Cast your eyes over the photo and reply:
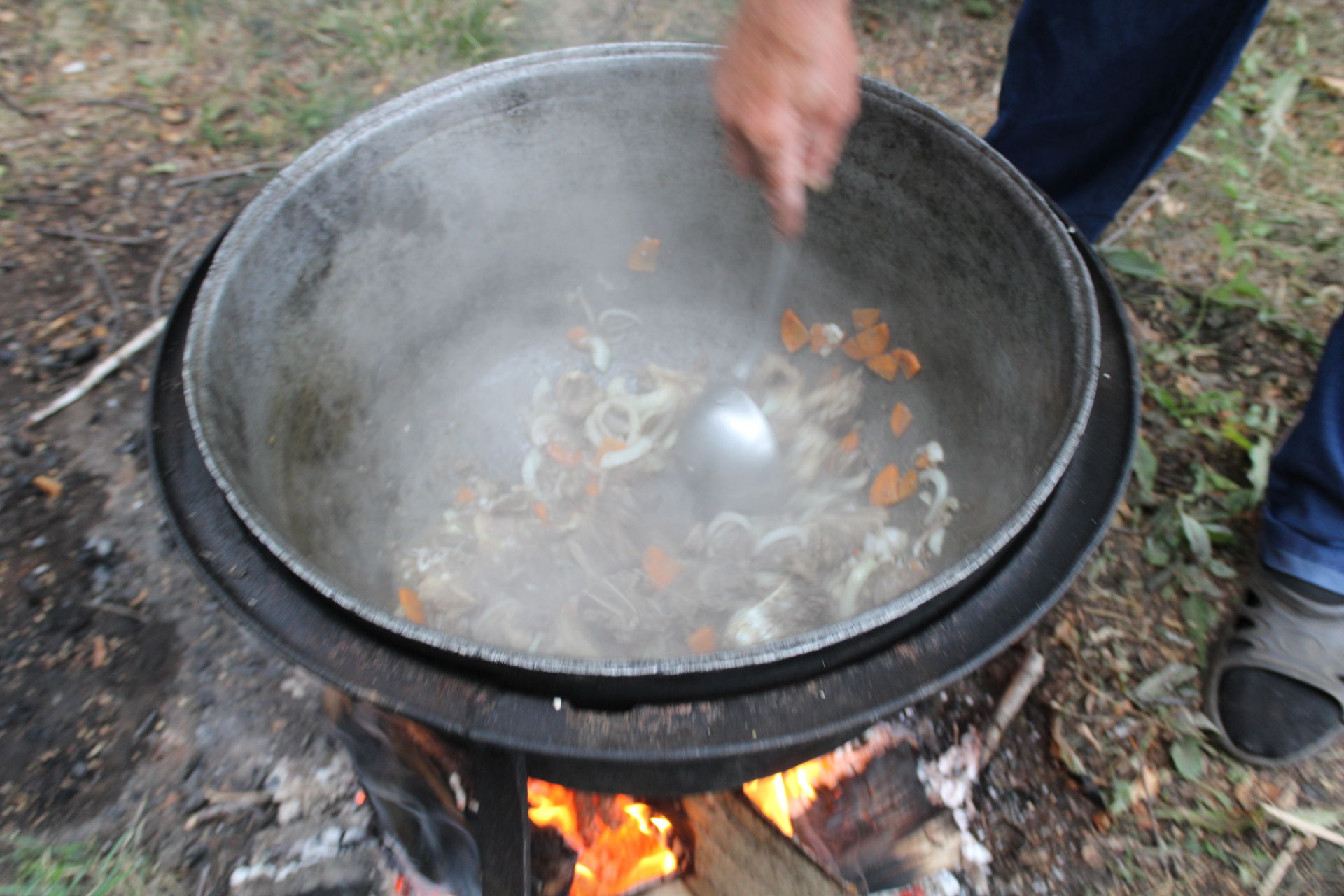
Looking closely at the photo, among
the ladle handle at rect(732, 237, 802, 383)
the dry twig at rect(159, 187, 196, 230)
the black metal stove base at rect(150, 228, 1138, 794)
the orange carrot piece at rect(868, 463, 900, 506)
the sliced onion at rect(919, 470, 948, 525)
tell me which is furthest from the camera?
the dry twig at rect(159, 187, 196, 230)

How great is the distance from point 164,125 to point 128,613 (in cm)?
251

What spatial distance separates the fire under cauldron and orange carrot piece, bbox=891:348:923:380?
0.06 meters

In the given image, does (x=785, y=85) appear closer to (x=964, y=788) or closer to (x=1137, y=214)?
(x=964, y=788)

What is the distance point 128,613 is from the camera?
2293 millimetres

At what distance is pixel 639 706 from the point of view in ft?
3.91

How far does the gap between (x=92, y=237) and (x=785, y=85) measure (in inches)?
125

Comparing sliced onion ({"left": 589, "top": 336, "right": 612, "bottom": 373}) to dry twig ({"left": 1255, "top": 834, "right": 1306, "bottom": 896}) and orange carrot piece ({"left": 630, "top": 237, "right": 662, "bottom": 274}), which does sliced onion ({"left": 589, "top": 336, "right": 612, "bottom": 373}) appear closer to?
orange carrot piece ({"left": 630, "top": 237, "right": 662, "bottom": 274})

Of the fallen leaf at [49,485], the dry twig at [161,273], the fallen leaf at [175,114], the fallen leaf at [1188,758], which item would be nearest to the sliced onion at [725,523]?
the fallen leaf at [1188,758]

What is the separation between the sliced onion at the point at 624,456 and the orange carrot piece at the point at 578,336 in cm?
47

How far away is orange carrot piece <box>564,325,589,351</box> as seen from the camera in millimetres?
2709

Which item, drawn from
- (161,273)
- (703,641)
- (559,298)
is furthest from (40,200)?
(703,641)

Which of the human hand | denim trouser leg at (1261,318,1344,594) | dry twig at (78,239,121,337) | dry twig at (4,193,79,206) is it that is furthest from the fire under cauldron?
dry twig at (4,193,79,206)

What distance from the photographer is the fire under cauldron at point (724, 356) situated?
1.17m

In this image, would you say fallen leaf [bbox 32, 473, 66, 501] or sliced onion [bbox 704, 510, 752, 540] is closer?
sliced onion [bbox 704, 510, 752, 540]
